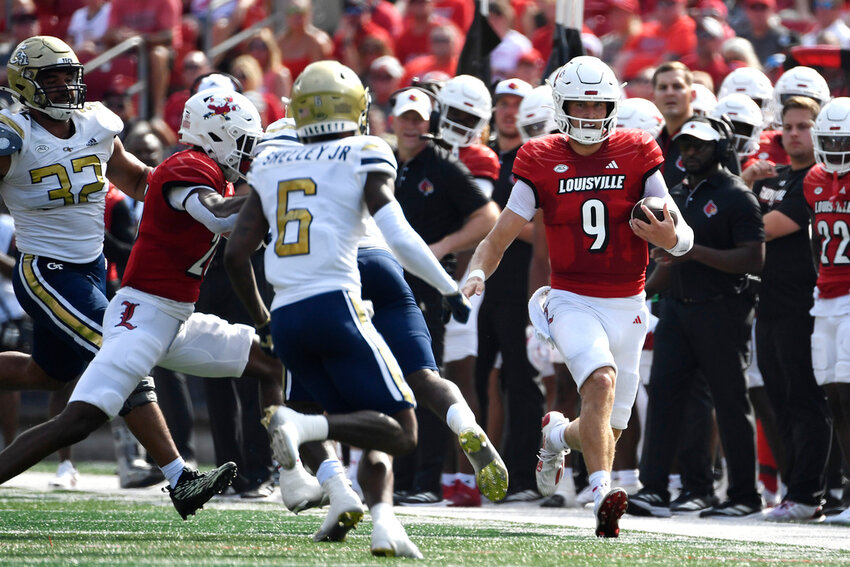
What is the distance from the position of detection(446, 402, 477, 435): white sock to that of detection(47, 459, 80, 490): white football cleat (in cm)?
450

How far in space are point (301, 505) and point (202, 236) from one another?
1.51 meters

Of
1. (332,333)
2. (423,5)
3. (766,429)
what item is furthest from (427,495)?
(423,5)

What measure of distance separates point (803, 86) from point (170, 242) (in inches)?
180

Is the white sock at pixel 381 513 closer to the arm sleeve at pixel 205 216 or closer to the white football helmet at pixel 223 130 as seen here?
the arm sleeve at pixel 205 216

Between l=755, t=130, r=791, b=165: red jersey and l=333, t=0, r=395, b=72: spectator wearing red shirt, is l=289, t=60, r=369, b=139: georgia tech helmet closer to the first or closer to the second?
l=755, t=130, r=791, b=165: red jersey

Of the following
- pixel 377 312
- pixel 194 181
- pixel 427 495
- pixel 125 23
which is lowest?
pixel 427 495

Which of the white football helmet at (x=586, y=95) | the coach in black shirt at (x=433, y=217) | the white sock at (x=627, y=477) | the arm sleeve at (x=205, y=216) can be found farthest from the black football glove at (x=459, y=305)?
Answer: the white sock at (x=627, y=477)

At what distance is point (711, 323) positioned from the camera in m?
8.26

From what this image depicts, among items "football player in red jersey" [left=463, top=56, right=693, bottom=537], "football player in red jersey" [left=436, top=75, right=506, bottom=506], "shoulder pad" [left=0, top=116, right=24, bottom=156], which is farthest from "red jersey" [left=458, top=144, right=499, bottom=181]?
"shoulder pad" [left=0, top=116, right=24, bottom=156]

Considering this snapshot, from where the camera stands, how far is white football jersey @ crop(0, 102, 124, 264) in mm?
6883

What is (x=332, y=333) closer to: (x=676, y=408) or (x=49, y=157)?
(x=49, y=157)

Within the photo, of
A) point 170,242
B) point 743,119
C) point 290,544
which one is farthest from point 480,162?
point 290,544

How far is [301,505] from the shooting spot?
233 inches

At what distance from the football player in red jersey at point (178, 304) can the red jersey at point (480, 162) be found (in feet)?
8.64
